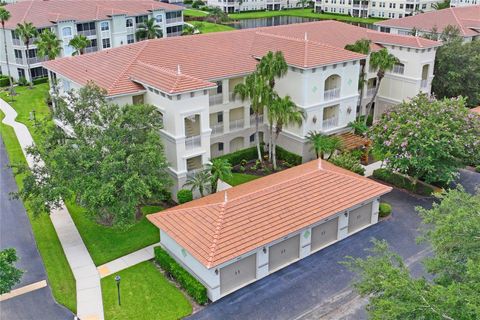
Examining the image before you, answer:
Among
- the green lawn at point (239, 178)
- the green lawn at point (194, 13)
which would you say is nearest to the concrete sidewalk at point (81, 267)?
the green lawn at point (239, 178)

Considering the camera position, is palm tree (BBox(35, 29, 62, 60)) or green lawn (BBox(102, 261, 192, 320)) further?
palm tree (BBox(35, 29, 62, 60))

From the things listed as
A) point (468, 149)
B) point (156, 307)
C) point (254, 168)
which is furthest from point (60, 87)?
point (468, 149)

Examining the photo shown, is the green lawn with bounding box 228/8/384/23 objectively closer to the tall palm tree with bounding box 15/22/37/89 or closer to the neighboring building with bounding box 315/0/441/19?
the neighboring building with bounding box 315/0/441/19

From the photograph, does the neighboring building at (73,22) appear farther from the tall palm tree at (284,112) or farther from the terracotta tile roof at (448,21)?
the tall palm tree at (284,112)

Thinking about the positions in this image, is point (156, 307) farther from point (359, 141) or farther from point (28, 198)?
point (359, 141)

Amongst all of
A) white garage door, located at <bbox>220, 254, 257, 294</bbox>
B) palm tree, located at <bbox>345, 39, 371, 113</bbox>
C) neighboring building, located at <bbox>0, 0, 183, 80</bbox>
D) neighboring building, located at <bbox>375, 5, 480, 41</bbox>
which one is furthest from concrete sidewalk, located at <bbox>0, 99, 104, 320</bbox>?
neighboring building, located at <bbox>375, 5, 480, 41</bbox>

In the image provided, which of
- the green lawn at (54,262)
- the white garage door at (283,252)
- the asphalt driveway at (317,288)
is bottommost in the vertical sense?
the asphalt driveway at (317,288)
